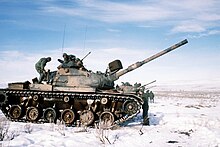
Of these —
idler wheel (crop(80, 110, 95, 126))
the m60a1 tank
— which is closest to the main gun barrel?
the m60a1 tank

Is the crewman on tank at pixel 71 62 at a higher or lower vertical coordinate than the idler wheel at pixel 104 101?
higher

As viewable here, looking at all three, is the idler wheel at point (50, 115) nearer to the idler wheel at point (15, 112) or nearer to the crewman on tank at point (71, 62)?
the idler wheel at point (15, 112)

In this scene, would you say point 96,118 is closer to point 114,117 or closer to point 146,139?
point 114,117

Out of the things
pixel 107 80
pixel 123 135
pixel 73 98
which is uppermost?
pixel 107 80

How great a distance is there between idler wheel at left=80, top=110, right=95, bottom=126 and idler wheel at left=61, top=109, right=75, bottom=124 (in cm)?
45

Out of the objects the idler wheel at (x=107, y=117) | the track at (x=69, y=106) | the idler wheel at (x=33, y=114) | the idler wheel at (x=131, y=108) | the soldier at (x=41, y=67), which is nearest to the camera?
the idler wheel at (x=131, y=108)

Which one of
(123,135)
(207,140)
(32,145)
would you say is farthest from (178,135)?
(32,145)

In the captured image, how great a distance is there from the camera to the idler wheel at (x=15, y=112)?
13.9m

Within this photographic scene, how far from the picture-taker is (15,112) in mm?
14023

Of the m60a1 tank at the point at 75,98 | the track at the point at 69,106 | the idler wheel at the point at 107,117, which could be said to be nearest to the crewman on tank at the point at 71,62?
the m60a1 tank at the point at 75,98

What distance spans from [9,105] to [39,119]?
1956 mm

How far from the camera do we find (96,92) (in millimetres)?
12562

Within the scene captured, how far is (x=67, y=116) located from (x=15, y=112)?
2819 millimetres

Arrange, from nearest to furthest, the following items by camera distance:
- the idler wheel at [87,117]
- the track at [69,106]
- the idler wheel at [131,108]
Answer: the idler wheel at [131,108] → the track at [69,106] → the idler wheel at [87,117]
